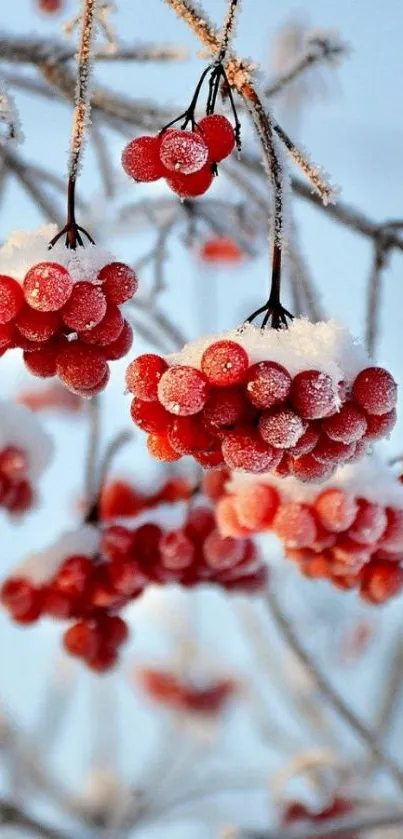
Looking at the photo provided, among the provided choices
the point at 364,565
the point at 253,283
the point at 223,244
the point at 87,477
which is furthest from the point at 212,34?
the point at 253,283

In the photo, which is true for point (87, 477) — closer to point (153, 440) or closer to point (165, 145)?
point (153, 440)

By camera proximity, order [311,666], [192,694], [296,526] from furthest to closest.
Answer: [192,694], [311,666], [296,526]

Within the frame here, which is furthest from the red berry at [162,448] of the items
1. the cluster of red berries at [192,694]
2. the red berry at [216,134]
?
the cluster of red berries at [192,694]

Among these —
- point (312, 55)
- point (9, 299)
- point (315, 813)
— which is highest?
point (312, 55)

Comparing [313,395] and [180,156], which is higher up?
[180,156]

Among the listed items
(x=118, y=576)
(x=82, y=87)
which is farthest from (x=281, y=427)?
(x=118, y=576)

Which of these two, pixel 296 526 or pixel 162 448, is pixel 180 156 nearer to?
pixel 162 448

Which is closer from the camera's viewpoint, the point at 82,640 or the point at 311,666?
the point at 82,640
